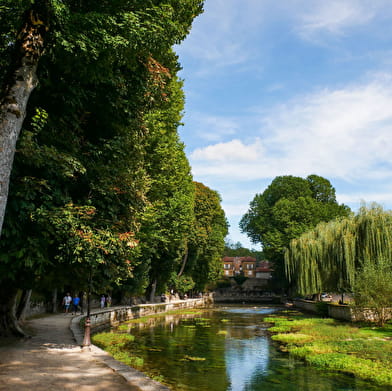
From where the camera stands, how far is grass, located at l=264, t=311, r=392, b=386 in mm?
12898

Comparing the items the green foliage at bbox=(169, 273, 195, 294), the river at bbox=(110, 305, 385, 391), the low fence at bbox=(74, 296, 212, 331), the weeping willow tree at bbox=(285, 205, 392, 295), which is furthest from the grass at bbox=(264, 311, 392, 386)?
the green foliage at bbox=(169, 273, 195, 294)

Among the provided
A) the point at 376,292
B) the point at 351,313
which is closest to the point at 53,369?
the point at 376,292

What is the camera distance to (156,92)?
12.9 meters

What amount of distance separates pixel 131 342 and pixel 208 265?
35.1 m

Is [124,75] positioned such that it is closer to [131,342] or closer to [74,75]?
[74,75]

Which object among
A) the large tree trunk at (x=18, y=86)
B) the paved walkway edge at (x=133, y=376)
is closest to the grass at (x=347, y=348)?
the paved walkway edge at (x=133, y=376)

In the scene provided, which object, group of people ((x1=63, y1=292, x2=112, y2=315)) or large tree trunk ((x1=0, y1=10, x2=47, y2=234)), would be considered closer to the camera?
large tree trunk ((x1=0, y1=10, x2=47, y2=234))

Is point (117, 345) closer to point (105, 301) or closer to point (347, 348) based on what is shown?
point (347, 348)

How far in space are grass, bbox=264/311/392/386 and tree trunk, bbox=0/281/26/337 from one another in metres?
11.2

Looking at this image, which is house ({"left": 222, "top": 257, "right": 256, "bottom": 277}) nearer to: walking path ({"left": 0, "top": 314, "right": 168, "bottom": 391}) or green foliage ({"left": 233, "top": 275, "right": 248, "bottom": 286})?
green foliage ({"left": 233, "top": 275, "right": 248, "bottom": 286})

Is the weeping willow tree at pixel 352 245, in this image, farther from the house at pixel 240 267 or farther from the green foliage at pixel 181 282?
the house at pixel 240 267

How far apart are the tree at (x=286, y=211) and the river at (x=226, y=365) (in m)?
33.2

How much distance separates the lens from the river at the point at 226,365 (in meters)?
11.5

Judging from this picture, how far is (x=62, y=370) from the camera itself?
9523 mm
